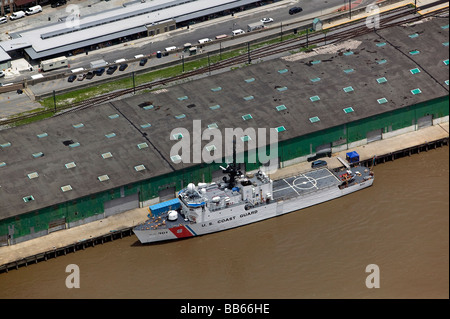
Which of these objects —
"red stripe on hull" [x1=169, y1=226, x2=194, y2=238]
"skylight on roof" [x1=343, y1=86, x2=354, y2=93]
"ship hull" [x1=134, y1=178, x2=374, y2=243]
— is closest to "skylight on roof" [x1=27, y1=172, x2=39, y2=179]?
"ship hull" [x1=134, y1=178, x2=374, y2=243]

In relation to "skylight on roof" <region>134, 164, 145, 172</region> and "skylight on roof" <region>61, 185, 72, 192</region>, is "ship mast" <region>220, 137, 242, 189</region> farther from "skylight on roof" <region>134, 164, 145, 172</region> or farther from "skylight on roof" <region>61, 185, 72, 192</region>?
"skylight on roof" <region>61, 185, 72, 192</region>

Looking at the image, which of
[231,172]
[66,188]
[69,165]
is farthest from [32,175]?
[231,172]

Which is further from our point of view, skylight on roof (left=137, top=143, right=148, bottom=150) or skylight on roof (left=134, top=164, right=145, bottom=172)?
skylight on roof (left=137, top=143, right=148, bottom=150)

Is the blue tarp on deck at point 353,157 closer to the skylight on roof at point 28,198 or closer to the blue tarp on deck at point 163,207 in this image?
the blue tarp on deck at point 163,207

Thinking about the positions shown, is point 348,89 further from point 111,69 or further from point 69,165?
point 111,69

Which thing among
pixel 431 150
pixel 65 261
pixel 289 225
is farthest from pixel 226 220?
pixel 431 150

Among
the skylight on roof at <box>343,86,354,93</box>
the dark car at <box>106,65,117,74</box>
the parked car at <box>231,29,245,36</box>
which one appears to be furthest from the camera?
the parked car at <box>231,29,245,36</box>


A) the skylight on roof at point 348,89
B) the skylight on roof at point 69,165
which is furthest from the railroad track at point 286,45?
the skylight on roof at point 69,165
